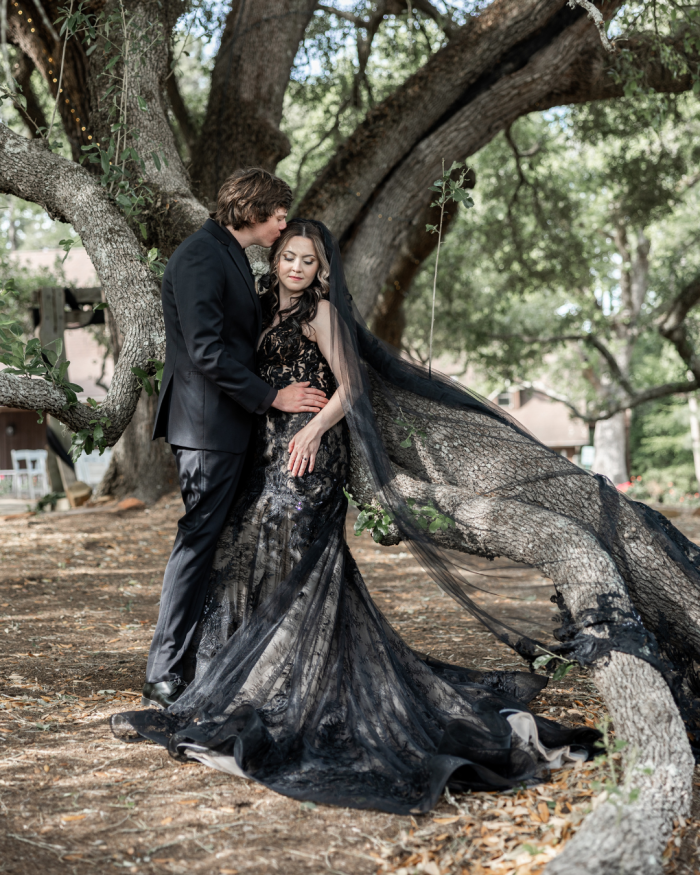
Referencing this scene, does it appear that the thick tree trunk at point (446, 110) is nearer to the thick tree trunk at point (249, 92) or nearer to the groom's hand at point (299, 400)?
the thick tree trunk at point (249, 92)

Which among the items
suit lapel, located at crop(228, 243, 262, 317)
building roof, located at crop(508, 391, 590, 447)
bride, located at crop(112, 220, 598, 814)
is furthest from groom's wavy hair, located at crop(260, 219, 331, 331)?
building roof, located at crop(508, 391, 590, 447)

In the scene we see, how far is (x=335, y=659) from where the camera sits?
3.28m

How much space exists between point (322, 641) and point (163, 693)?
2.45 ft

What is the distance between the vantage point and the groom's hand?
3.43 meters

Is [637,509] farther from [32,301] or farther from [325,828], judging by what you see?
[32,301]

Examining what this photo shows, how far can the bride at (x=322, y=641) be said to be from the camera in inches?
113

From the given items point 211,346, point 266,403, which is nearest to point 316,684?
point 266,403

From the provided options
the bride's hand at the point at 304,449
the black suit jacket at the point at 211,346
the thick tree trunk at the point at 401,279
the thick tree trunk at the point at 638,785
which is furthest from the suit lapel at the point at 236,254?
the thick tree trunk at the point at 401,279

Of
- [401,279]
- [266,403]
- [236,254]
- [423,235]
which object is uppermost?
[423,235]

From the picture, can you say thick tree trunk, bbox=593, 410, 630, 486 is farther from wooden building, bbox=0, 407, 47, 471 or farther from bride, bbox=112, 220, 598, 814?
bride, bbox=112, 220, 598, 814

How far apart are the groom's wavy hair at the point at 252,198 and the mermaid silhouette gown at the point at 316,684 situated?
499mm

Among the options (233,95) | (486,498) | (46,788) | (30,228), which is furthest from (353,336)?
(30,228)

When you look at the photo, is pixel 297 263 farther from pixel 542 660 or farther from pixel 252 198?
pixel 542 660

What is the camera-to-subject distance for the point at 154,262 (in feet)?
14.0
